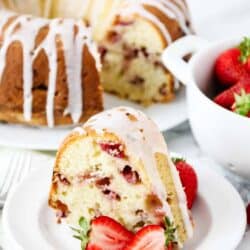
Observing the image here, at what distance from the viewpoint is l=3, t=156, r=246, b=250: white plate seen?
1756 millimetres

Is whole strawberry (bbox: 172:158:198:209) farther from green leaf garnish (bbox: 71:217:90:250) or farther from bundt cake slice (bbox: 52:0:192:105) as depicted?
bundt cake slice (bbox: 52:0:192:105)

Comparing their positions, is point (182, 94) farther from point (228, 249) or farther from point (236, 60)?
point (228, 249)

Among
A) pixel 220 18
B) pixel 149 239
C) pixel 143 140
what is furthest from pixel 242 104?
pixel 220 18

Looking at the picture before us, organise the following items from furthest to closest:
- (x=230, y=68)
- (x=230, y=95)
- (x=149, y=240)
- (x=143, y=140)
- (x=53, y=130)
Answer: (x=53, y=130) → (x=230, y=68) → (x=230, y=95) → (x=143, y=140) → (x=149, y=240)

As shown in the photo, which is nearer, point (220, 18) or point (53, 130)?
point (53, 130)

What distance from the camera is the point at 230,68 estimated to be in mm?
2266

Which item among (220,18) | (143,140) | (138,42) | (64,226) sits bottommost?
(220,18)

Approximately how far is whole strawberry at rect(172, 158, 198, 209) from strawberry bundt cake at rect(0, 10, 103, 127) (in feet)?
2.09

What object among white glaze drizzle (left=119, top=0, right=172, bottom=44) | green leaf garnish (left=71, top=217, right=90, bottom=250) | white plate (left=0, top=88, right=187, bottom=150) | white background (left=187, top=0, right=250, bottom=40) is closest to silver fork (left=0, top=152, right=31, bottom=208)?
white plate (left=0, top=88, right=187, bottom=150)

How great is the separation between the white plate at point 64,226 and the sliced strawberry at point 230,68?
0.35 meters

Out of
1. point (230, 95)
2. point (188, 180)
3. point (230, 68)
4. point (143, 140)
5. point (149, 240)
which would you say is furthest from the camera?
point (230, 68)

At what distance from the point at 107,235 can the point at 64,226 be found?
0.21 metres

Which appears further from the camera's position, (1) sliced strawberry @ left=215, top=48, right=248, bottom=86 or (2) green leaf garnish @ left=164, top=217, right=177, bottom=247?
(1) sliced strawberry @ left=215, top=48, right=248, bottom=86

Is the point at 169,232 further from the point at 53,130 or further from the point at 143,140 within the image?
the point at 53,130
